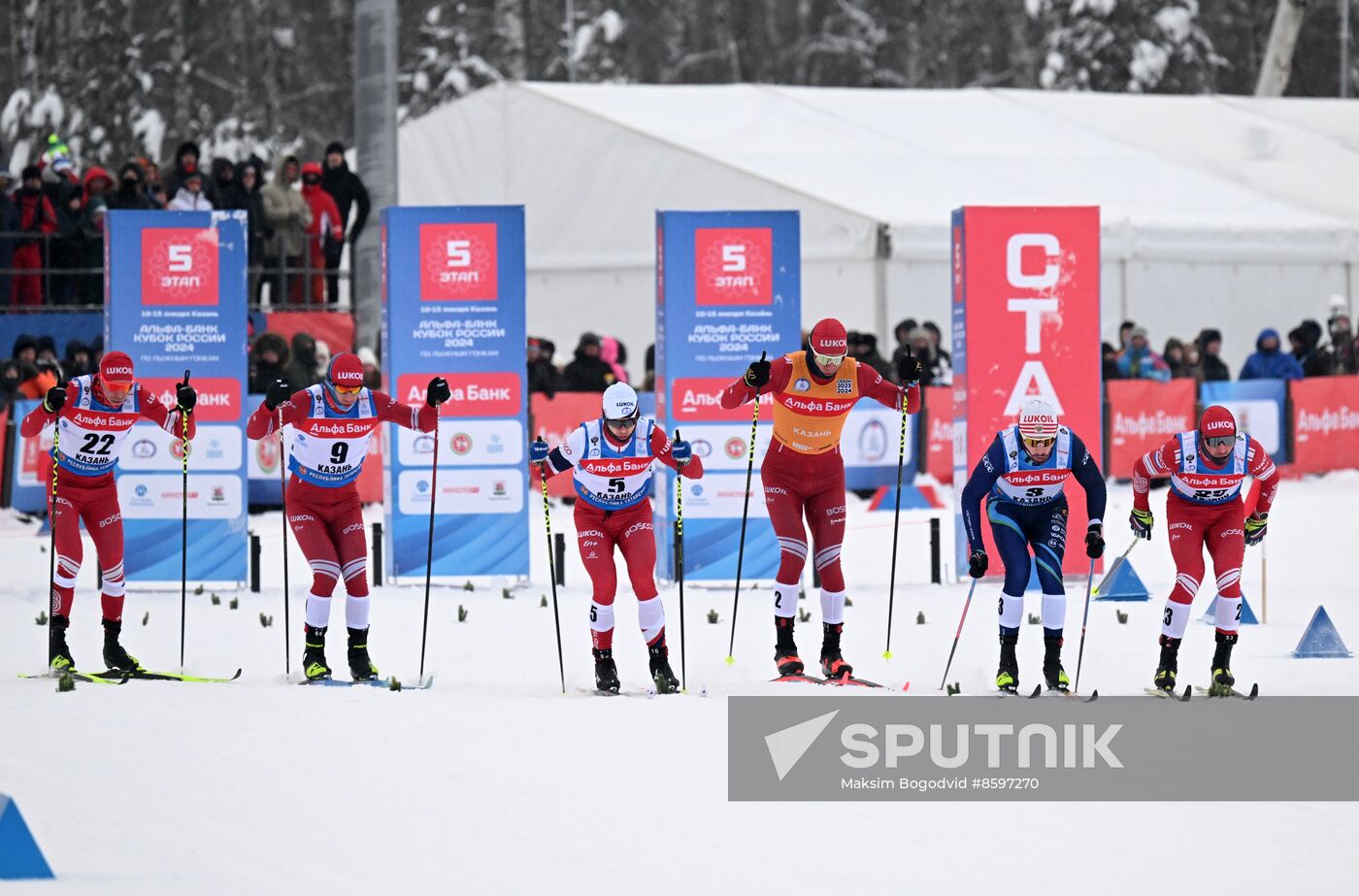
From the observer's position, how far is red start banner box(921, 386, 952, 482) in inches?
860

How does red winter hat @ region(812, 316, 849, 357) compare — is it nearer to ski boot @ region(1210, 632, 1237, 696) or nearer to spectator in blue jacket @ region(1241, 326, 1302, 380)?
ski boot @ region(1210, 632, 1237, 696)

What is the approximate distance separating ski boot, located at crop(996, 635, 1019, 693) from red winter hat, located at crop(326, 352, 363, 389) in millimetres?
3723

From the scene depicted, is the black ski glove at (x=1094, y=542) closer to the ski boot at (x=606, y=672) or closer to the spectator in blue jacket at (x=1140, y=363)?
the ski boot at (x=606, y=672)

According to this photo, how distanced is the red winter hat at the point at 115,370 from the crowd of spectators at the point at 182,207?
7.78 metres

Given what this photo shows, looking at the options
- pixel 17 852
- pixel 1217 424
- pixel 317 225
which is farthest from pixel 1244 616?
pixel 317 225

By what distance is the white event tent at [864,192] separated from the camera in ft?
81.6

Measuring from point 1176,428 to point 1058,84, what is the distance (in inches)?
1081

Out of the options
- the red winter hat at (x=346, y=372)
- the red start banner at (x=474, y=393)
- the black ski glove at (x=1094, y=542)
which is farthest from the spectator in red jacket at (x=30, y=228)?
the black ski glove at (x=1094, y=542)

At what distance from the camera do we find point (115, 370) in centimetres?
1197

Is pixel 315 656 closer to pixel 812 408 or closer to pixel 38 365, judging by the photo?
pixel 812 408

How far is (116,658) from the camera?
11.6m

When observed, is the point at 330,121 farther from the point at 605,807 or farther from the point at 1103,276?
the point at 605,807

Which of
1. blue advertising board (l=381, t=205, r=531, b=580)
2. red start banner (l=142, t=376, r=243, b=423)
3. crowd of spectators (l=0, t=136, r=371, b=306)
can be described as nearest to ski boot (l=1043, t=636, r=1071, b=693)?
blue advertising board (l=381, t=205, r=531, b=580)

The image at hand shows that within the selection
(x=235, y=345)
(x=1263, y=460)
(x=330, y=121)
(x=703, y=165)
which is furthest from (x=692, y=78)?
(x=1263, y=460)
